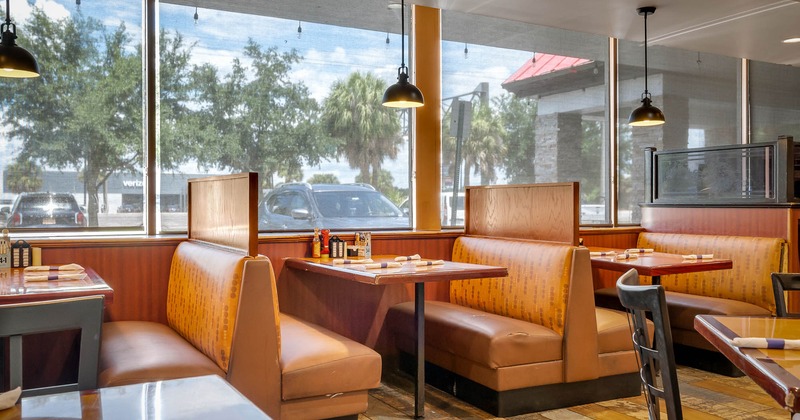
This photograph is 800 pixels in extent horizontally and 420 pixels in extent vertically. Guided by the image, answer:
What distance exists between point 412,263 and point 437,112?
6.59 feet

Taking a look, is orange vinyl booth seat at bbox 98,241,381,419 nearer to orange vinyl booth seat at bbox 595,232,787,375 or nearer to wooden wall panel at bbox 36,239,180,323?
wooden wall panel at bbox 36,239,180,323

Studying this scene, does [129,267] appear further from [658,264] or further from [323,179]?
[658,264]

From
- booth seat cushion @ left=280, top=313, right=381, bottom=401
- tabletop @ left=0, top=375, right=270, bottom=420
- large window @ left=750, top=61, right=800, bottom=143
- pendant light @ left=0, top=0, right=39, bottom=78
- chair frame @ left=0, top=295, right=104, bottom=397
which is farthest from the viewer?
large window @ left=750, top=61, right=800, bottom=143

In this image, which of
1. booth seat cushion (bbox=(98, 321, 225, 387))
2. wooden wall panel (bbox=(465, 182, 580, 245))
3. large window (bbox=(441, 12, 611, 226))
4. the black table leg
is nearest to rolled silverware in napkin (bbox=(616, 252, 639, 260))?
wooden wall panel (bbox=(465, 182, 580, 245))

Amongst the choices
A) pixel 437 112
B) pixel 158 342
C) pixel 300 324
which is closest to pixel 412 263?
pixel 300 324

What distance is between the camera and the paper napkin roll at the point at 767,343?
1729 millimetres

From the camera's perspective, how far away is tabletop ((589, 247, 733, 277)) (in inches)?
165

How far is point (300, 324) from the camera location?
402cm

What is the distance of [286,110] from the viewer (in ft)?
16.9

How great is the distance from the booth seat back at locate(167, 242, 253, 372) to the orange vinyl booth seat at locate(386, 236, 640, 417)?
145cm

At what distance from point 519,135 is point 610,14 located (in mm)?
1365

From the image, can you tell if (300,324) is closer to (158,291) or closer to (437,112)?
(158,291)

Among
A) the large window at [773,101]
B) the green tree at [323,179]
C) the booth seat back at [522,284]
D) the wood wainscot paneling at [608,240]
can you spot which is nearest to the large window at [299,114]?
the green tree at [323,179]

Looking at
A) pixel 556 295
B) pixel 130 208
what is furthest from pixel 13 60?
pixel 556 295
